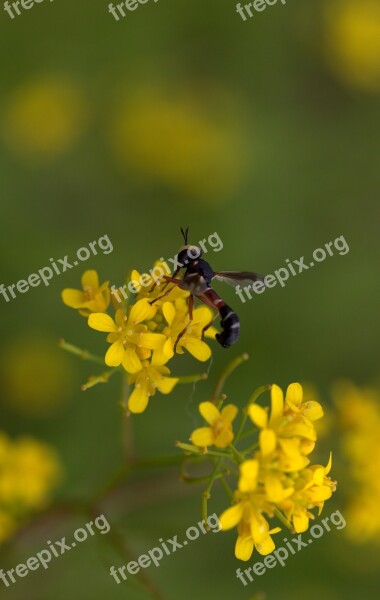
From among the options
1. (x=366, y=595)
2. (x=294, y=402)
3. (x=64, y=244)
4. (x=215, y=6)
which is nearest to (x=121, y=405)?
(x=294, y=402)

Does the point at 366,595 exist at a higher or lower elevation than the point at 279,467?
lower

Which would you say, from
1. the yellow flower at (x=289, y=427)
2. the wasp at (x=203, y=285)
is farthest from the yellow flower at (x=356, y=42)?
the yellow flower at (x=289, y=427)

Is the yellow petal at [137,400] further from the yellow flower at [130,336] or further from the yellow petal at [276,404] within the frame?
the yellow petal at [276,404]

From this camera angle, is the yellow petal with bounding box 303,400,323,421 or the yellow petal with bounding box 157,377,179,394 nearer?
the yellow petal with bounding box 303,400,323,421

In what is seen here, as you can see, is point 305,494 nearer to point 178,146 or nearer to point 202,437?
point 202,437

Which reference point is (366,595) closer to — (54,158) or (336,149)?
(336,149)

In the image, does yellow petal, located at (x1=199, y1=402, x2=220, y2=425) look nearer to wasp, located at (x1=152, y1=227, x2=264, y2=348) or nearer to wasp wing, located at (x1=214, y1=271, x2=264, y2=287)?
wasp, located at (x1=152, y1=227, x2=264, y2=348)

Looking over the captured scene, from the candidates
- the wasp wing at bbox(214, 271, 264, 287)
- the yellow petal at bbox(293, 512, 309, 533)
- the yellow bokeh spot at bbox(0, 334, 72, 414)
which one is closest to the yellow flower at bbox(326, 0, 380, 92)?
the yellow bokeh spot at bbox(0, 334, 72, 414)
